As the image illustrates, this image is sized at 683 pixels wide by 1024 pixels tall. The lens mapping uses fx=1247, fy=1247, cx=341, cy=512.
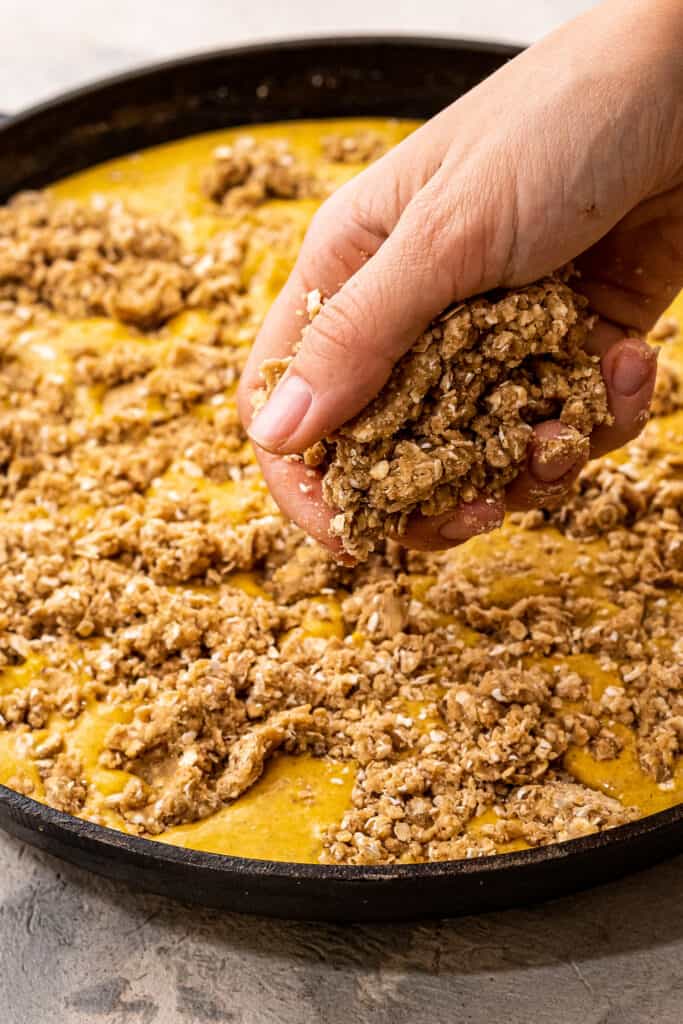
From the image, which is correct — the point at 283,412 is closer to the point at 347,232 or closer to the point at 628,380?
the point at 347,232

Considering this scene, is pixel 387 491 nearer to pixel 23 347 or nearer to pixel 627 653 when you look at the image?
pixel 627 653

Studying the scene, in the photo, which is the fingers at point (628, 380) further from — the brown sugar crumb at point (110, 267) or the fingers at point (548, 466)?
the brown sugar crumb at point (110, 267)

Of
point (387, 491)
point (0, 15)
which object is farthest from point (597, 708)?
point (0, 15)

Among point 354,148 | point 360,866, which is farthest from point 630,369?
point 354,148

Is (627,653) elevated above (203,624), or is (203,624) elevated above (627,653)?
(203,624)

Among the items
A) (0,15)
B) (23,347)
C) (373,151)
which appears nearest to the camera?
(23,347)

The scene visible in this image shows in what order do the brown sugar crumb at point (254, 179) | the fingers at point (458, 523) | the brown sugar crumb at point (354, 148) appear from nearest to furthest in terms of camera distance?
the fingers at point (458, 523) → the brown sugar crumb at point (254, 179) → the brown sugar crumb at point (354, 148)

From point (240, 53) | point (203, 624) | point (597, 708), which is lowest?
point (597, 708)

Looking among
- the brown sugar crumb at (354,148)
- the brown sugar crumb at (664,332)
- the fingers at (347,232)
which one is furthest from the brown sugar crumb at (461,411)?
the brown sugar crumb at (354,148)
